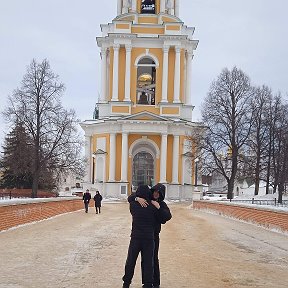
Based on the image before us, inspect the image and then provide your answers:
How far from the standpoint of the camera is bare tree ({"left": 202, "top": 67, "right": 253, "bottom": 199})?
130ft

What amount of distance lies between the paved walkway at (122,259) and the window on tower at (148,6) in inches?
1751

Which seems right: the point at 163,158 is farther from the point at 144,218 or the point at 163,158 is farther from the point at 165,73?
the point at 144,218

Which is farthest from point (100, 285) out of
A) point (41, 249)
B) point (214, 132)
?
point (214, 132)

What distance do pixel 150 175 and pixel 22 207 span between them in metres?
36.7

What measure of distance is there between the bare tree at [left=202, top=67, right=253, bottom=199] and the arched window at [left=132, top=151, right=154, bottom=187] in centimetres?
1490

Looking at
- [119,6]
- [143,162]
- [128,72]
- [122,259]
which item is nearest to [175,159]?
[143,162]

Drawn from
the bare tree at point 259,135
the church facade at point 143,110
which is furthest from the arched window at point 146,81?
the bare tree at point 259,135

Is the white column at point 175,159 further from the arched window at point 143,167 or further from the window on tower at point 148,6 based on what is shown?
the window on tower at point 148,6

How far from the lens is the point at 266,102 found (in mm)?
44469

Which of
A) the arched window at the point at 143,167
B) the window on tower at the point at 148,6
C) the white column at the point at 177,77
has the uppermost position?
the window on tower at the point at 148,6

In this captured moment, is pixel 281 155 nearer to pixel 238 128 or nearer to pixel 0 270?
pixel 238 128

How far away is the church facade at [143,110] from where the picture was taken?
51344 millimetres

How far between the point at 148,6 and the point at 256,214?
136ft

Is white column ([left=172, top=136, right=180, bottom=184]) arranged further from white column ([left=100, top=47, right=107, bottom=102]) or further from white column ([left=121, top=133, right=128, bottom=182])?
white column ([left=100, top=47, right=107, bottom=102])
